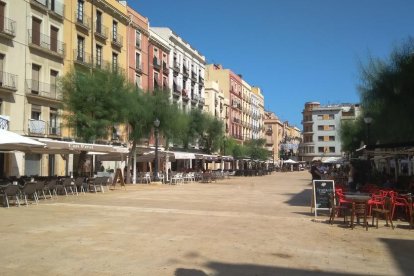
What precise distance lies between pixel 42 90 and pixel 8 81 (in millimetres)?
3245

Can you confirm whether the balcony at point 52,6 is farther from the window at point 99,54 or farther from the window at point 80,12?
the window at point 99,54

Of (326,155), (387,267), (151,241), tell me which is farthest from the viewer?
(326,155)

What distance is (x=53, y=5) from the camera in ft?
114

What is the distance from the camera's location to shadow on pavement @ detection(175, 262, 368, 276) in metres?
6.86

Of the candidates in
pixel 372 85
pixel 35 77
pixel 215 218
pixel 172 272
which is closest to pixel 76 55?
pixel 35 77

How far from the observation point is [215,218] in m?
13.3

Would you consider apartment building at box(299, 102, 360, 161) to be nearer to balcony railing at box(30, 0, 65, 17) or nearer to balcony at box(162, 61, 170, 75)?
balcony at box(162, 61, 170, 75)

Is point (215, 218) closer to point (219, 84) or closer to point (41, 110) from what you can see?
point (41, 110)

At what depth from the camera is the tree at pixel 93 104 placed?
27000 mm

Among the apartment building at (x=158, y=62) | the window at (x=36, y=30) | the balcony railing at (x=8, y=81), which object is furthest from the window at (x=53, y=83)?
the apartment building at (x=158, y=62)

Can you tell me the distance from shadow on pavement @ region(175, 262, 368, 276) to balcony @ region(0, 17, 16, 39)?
26.9m

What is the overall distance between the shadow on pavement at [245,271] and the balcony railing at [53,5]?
98.4ft

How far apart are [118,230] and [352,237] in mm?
5238

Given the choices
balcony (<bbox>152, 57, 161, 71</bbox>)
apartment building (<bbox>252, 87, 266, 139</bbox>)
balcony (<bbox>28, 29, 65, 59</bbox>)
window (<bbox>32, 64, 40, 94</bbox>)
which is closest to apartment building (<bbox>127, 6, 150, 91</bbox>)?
balcony (<bbox>152, 57, 161, 71</bbox>)
